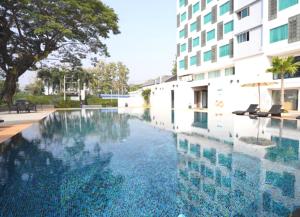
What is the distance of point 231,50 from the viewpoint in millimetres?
33375

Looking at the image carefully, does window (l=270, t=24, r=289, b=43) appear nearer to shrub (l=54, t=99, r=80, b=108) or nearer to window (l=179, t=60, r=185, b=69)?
window (l=179, t=60, r=185, b=69)

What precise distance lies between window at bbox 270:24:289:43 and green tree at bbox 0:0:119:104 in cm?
1704

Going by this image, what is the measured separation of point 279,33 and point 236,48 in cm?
650

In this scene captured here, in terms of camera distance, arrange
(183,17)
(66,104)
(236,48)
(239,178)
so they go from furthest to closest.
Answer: (183,17) → (66,104) → (236,48) → (239,178)

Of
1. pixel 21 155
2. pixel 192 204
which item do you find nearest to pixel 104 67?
pixel 21 155

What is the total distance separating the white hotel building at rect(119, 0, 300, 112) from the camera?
2536 centimetres

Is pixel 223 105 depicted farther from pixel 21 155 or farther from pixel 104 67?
pixel 104 67

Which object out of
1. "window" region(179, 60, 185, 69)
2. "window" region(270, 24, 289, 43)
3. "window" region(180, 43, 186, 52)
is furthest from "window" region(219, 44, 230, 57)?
"window" region(180, 43, 186, 52)

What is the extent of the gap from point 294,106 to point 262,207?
2605 cm

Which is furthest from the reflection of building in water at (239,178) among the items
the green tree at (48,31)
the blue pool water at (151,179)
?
the green tree at (48,31)

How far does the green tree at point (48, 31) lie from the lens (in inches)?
961

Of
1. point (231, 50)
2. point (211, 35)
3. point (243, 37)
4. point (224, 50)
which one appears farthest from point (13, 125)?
point (211, 35)

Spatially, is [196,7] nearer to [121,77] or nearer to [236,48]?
[236,48]

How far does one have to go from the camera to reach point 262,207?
421 cm
